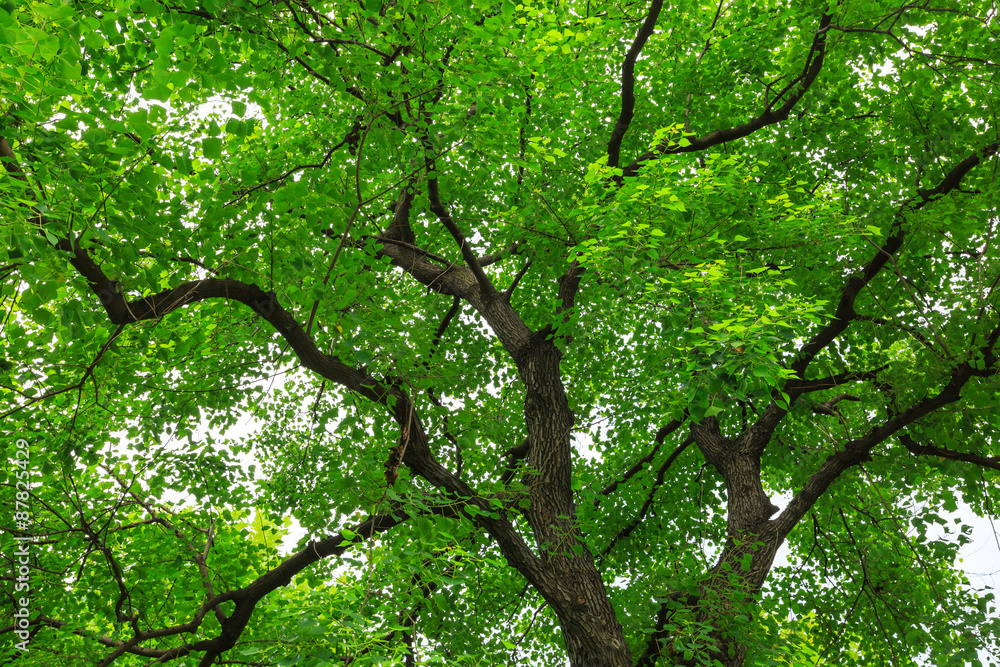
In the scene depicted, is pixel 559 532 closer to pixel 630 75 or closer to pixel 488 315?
pixel 488 315

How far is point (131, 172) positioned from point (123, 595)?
3.78m

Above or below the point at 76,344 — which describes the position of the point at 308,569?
below

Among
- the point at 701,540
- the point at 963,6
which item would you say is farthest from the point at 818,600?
the point at 963,6

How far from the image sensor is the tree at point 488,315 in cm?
416

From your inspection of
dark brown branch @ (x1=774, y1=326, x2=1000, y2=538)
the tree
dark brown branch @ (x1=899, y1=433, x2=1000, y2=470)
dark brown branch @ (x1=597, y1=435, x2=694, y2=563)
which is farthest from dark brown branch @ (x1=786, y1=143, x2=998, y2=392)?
dark brown branch @ (x1=597, y1=435, x2=694, y2=563)

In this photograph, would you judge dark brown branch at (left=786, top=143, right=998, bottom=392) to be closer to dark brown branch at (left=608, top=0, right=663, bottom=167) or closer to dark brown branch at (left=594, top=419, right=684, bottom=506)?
dark brown branch at (left=594, top=419, right=684, bottom=506)

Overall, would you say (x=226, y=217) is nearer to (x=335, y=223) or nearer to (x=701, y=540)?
(x=335, y=223)

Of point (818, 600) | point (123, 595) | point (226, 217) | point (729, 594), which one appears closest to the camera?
point (226, 217)

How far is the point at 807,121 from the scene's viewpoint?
25.9ft

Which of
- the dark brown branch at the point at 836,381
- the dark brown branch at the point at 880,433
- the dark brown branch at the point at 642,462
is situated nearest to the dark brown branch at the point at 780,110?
the dark brown branch at the point at 836,381

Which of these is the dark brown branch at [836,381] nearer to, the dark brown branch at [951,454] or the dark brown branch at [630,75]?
the dark brown branch at [951,454]

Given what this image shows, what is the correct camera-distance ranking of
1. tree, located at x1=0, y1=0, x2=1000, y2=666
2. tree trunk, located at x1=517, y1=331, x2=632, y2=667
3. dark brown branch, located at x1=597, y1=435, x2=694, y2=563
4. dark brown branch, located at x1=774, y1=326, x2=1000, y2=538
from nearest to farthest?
tree, located at x1=0, y1=0, x2=1000, y2=666 < dark brown branch, located at x1=774, y1=326, x2=1000, y2=538 < tree trunk, located at x1=517, y1=331, x2=632, y2=667 < dark brown branch, located at x1=597, y1=435, x2=694, y2=563

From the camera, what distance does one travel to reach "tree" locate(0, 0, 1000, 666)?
164 inches

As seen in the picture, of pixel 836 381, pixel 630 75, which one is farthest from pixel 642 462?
pixel 630 75
